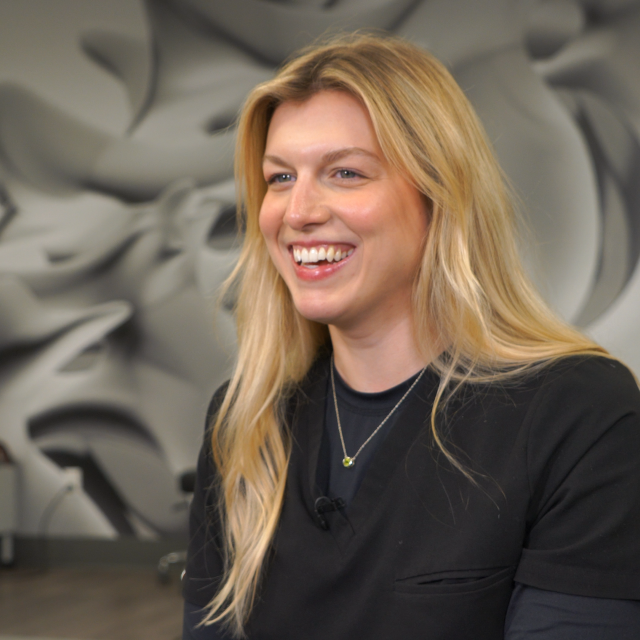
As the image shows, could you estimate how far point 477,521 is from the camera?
1.02 meters

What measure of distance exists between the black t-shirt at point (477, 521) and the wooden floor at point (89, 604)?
9.41ft

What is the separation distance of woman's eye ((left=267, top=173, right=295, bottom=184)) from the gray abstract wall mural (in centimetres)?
359

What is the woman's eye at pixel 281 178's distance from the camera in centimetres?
125

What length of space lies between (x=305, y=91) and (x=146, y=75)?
432 centimetres

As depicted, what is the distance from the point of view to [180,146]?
204 inches

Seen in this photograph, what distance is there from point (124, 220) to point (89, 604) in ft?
8.26

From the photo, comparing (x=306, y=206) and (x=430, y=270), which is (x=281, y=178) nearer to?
(x=306, y=206)

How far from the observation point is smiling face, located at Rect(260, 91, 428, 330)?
1.16m

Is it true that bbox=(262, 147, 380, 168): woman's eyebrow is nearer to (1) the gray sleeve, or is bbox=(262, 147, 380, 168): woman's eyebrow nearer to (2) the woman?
(2) the woman

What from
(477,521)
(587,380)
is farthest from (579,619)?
(587,380)

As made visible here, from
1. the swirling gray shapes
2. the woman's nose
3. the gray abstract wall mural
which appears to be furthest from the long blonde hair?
the swirling gray shapes

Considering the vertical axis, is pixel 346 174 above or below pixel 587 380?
above

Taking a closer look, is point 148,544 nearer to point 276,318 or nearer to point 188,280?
point 188,280

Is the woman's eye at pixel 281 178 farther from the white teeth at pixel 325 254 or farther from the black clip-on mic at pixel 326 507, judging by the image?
the black clip-on mic at pixel 326 507
